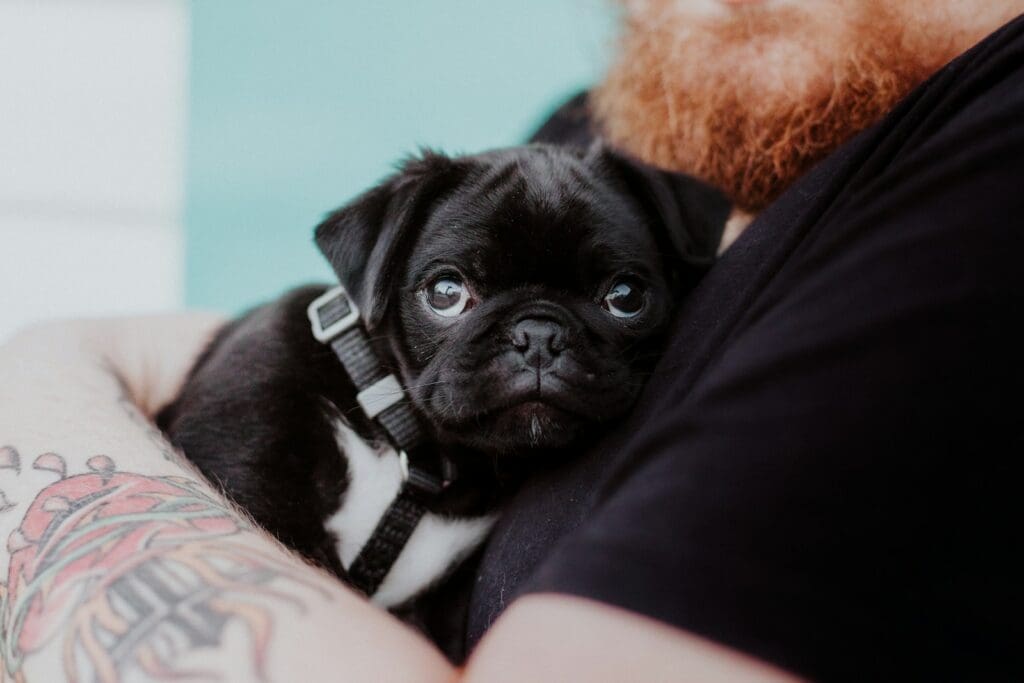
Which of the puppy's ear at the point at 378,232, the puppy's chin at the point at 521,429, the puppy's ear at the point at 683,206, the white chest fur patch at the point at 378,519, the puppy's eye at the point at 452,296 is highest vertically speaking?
the puppy's ear at the point at 378,232

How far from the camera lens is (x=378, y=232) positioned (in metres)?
1.93

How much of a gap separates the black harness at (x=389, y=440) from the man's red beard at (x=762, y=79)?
3.03 ft

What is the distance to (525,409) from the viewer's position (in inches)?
67.8

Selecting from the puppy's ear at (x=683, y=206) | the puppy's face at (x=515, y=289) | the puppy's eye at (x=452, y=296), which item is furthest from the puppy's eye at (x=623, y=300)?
the puppy's eye at (x=452, y=296)

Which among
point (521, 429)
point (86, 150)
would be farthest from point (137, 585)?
point (86, 150)

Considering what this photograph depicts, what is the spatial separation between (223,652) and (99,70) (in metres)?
5.40

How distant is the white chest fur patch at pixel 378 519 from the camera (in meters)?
1.89

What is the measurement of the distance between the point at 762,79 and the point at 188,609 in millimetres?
1605

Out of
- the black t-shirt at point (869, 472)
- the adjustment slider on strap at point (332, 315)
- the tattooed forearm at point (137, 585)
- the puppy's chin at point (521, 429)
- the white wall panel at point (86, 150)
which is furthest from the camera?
the white wall panel at point (86, 150)

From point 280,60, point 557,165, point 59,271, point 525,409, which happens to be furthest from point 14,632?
point 59,271

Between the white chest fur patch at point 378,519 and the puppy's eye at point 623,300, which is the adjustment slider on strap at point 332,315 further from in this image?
the puppy's eye at point 623,300

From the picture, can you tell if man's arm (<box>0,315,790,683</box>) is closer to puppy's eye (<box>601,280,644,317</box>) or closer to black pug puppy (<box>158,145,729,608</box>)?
black pug puppy (<box>158,145,729,608</box>)

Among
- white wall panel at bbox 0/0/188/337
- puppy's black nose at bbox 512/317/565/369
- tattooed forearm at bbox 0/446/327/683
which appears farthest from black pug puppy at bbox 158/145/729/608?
white wall panel at bbox 0/0/188/337

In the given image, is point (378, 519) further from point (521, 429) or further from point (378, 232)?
point (378, 232)
